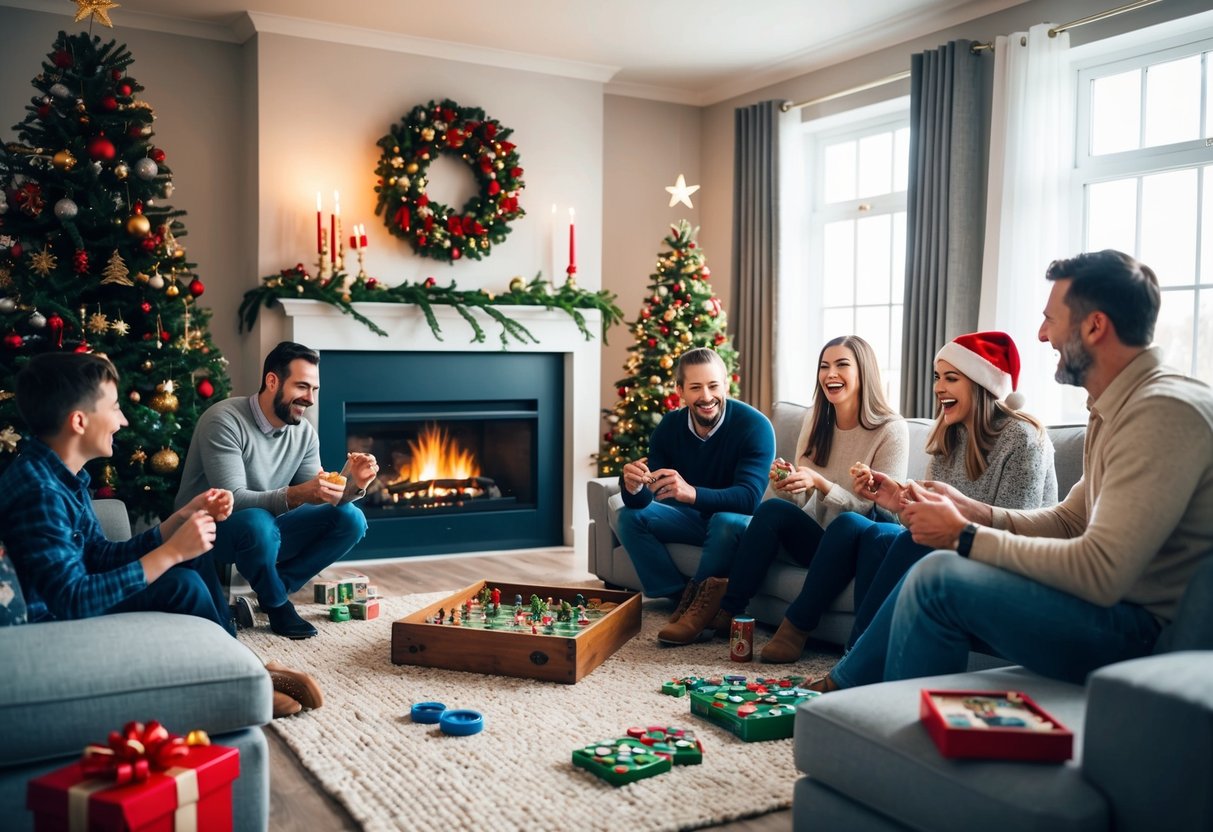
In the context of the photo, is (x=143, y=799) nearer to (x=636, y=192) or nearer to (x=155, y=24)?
(x=155, y=24)

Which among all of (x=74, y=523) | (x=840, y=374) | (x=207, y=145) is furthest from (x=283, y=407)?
(x=207, y=145)

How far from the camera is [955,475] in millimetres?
3221

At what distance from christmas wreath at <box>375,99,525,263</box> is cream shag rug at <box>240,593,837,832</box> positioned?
8.14 ft

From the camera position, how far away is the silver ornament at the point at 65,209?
13.8 ft

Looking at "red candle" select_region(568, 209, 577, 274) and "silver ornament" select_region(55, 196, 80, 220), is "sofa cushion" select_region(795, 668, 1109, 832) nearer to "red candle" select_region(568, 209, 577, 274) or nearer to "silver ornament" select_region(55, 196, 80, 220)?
"silver ornament" select_region(55, 196, 80, 220)

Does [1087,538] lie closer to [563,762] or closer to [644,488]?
[563,762]

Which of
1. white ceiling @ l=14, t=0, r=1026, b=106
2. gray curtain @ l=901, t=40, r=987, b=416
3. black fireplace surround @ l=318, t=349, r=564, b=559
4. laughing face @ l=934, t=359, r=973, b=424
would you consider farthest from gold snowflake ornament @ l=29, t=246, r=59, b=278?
gray curtain @ l=901, t=40, r=987, b=416

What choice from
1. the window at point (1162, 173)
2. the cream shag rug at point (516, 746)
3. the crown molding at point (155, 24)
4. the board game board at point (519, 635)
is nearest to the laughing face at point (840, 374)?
the cream shag rug at point (516, 746)

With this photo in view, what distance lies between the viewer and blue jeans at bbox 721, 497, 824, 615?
3676mm

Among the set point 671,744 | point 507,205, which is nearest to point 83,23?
point 507,205

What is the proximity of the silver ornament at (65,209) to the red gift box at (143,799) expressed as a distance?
3045 mm

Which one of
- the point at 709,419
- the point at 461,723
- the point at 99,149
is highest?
the point at 99,149

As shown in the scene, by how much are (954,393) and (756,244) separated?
3.14 m

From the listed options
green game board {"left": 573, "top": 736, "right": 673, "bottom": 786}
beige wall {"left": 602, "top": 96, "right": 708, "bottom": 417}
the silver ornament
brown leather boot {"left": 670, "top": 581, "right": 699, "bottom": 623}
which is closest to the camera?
green game board {"left": 573, "top": 736, "right": 673, "bottom": 786}
